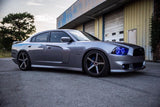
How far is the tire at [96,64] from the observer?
11.3ft

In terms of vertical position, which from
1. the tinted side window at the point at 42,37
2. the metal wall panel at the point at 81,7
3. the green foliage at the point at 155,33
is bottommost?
the tinted side window at the point at 42,37

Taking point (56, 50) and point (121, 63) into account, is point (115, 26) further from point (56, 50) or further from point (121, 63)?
Result: point (121, 63)

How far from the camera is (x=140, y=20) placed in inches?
341

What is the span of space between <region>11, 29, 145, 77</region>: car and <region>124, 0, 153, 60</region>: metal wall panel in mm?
4820

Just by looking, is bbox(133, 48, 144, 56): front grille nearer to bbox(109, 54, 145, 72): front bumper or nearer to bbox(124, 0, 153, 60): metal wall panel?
bbox(109, 54, 145, 72): front bumper

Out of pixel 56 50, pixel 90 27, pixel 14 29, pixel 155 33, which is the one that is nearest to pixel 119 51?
pixel 56 50

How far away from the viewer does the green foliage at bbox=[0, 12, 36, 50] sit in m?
34.0

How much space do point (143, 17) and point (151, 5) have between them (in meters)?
0.78

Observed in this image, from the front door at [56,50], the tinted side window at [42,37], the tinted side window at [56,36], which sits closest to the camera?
the front door at [56,50]

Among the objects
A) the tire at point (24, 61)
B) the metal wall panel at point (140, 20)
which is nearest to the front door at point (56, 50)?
the tire at point (24, 61)

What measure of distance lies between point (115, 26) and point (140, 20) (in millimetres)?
2484

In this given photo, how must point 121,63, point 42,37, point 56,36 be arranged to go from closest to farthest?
point 121,63
point 56,36
point 42,37

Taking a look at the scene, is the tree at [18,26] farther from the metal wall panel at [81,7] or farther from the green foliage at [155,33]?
the green foliage at [155,33]

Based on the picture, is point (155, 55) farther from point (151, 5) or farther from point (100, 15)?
point (100, 15)
